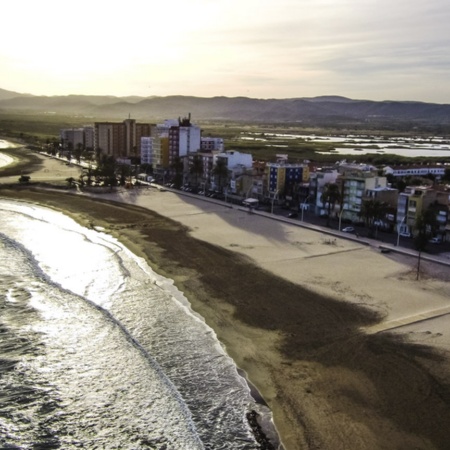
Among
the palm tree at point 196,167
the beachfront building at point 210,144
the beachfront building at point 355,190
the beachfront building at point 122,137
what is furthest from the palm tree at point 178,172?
the beachfront building at point 122,137

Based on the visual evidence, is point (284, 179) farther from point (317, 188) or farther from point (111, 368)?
point (111, 368)

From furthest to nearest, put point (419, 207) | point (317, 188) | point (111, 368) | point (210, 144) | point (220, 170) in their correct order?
point (210, 144)
point (220, 170)
point (317, 188)
point (419, 207)
point (111, 368)

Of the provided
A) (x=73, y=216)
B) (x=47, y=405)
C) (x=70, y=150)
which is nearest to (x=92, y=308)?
(x=47, y=405)

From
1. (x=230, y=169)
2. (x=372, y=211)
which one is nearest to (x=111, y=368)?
(x=372, y=211)

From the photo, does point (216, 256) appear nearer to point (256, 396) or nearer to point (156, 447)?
point (256, 396)

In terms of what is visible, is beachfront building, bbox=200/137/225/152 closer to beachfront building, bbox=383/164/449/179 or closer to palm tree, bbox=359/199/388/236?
beachfront building, bbox=383/164/449/179

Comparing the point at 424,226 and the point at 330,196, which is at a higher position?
the point at 330,196

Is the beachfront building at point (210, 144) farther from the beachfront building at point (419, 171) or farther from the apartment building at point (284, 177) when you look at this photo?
the apartment building at point (284, 177)
